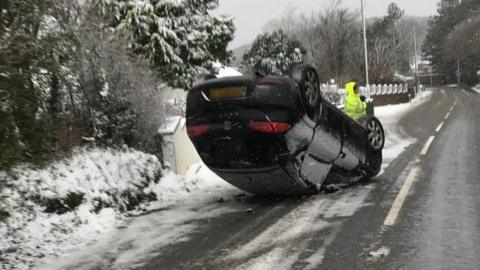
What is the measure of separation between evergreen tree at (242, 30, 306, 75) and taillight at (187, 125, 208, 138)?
37617mm

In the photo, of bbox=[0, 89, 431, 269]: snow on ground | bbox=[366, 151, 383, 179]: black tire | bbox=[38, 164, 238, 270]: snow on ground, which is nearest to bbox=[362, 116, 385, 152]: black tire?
bbox=[366, 151, 383, 179]: black tire

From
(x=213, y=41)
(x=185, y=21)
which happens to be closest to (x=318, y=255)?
(x=185, y=21)

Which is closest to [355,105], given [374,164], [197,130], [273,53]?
[374,164]

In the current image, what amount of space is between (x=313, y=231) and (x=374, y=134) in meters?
4.06

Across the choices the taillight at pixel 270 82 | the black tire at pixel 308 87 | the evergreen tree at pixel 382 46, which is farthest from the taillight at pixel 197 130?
the evergreen tree at pixel 382 46

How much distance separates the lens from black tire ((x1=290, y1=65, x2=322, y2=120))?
7402 millimetres

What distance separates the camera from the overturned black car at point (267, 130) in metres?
7.16

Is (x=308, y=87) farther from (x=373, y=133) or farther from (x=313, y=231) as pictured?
(x=373, y=133)

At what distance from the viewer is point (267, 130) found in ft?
23.4

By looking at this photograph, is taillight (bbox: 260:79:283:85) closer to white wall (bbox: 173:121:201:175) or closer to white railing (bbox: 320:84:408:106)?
white wall (bbox: 173:121:201:175)

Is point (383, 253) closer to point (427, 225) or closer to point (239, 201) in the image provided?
point (427, 225)

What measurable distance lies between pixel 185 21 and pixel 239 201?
33.0ft

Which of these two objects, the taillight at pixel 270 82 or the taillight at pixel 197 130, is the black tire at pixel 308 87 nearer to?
the taillight at pixel 270 82

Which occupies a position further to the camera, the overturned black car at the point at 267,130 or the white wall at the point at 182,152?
the white wall at the point at 182,152
